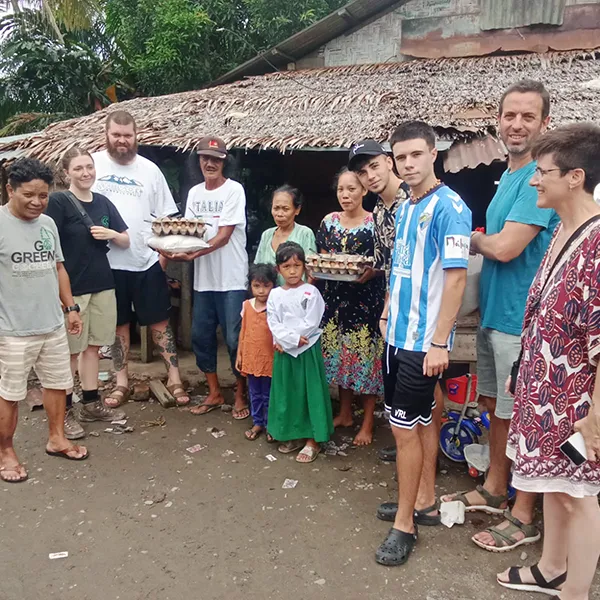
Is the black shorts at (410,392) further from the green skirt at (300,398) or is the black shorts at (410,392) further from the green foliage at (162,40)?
the green foliage at (162,40)

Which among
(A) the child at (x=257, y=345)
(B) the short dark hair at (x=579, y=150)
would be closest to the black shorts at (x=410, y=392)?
(B) the short dark hair at (x=579, y=150)

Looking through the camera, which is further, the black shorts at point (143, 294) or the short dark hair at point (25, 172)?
the black shorts at point (143, 294)

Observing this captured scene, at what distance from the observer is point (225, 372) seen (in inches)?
215

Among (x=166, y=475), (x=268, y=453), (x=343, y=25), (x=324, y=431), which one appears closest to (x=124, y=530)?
(x=166, y=475)

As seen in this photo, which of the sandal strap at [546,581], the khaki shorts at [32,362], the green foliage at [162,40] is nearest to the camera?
the sandal strap at [546,581]

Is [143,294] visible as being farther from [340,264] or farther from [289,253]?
[340,264]

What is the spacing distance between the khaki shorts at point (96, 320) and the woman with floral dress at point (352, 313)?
1686 millimetres

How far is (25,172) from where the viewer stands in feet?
10.4

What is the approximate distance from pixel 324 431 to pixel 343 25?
275 inches

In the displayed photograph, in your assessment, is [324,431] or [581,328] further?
[324,431]

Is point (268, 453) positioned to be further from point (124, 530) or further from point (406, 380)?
point (406, 380)

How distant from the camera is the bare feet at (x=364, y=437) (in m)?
3.90

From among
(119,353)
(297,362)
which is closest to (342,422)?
(297,362)

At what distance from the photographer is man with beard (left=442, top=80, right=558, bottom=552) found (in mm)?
2600
